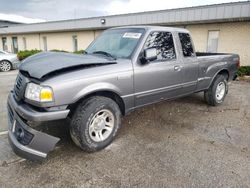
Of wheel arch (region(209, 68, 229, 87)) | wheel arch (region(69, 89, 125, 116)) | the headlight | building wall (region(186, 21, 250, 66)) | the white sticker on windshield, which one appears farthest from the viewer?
building wall (region(186, 21, 250, 66))

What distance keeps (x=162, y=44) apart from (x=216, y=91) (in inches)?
93.5

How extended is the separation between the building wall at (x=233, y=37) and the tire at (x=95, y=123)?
10058 millimetres

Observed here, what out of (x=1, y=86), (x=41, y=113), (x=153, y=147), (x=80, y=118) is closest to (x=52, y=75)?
(x=41, y=113)

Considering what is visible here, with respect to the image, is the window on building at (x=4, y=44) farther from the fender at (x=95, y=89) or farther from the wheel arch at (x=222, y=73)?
the fender at (x=95, y=89)

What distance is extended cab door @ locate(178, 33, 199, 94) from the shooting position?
13.9 ft

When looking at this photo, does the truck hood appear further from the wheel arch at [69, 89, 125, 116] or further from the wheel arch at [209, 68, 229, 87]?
the wheel arch at [209, 68, 229, 87]

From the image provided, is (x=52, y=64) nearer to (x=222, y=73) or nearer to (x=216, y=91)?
(x=216, y=91)

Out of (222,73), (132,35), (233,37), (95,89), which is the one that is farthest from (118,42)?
(233,37)

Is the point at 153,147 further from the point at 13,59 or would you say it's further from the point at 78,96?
the point at 13,59

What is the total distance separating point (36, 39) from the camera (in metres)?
22.5

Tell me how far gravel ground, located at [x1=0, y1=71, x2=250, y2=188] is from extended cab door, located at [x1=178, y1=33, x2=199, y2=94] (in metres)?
0.76

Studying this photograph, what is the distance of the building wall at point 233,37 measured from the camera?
1052cm

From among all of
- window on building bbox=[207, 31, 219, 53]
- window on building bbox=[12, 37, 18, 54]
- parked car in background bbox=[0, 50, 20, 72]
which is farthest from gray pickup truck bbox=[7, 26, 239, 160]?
window on building bbox=[12, 37, 18, 54]

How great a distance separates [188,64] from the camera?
4289 millimetres
